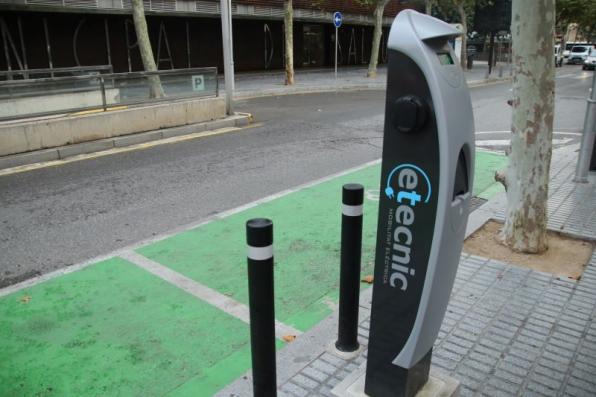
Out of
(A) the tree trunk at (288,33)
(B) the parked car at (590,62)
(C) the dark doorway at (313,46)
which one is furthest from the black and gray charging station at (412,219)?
(B) the parked car at (590,62)

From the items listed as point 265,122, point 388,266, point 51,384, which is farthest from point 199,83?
point 388,266

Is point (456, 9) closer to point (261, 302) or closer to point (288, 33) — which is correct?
point (288, 33)

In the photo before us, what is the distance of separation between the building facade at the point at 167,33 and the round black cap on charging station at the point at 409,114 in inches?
687

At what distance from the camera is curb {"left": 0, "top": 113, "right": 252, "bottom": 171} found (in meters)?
8.69

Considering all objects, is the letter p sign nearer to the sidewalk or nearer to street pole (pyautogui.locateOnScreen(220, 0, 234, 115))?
street pole (pyautogui.locateOnScreen(220, 0, 234, 115))

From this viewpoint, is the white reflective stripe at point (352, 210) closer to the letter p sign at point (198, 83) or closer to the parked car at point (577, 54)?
the letter p sign at point (198, 83)

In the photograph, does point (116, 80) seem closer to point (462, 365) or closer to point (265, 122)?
point (265, 122)

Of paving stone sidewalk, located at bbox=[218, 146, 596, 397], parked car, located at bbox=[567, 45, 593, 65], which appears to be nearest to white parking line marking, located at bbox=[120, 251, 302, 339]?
paving stone sidewalk, located at bbox=[218, 146, 596, 397]

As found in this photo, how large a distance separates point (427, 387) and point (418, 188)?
1206 millimetres

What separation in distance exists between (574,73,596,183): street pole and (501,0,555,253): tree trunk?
9.05 ft

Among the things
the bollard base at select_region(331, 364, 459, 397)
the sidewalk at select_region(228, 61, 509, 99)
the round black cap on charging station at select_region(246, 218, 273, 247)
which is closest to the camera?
the round black cap on charging station at select_region(246, 218, 273, 247)


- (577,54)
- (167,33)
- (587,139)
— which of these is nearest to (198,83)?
(587,139)

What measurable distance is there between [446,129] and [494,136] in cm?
1013

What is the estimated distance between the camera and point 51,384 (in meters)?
3.15
